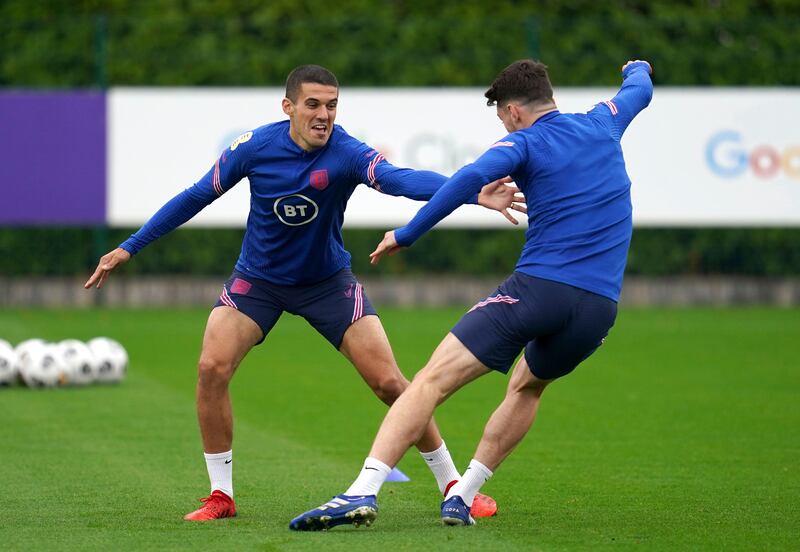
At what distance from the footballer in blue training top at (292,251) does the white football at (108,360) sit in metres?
5.68

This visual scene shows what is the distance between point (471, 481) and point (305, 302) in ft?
4.24

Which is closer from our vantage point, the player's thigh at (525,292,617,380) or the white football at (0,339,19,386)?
the player's thigh at (525,292,617,380)

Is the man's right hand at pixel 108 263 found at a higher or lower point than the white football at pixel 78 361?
higher

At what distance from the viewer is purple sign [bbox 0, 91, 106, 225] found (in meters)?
20.6

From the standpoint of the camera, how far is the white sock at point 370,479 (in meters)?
6.39

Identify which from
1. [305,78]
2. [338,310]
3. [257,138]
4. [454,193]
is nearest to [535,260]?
[454,193]

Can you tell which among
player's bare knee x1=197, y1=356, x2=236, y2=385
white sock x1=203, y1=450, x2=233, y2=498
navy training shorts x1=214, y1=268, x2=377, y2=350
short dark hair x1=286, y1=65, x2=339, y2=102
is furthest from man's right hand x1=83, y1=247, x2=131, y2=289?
short dark hair x1=286, y1=65, x2=339, y2=102

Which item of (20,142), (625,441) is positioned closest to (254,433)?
(625,441)

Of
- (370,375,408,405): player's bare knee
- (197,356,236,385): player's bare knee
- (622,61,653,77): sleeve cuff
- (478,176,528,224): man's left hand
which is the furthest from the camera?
(622,61,653,77): sleeve cuff

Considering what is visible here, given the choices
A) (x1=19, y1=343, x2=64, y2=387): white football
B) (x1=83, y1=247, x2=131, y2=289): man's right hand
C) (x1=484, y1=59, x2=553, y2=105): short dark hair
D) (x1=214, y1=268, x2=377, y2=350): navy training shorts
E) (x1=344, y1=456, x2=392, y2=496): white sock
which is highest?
(x1=484, y1=59, x2=553, y2=105): short dark hair

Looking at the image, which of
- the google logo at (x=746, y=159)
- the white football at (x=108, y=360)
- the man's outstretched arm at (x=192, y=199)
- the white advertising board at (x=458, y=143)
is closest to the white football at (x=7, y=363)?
the white football at (x=108, y=360)

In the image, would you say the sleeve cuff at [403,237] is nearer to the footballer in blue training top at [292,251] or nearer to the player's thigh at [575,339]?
the footballer in blue training top at [292,251]

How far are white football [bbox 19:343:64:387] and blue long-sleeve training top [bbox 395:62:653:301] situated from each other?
7.04 metres

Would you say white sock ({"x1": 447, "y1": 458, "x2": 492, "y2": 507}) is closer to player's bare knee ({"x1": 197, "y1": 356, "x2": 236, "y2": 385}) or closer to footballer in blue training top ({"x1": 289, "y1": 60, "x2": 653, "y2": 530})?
footballer in blue training top ({"x1": 289, "y1": 60, "x2": 653, "y2": 530})
